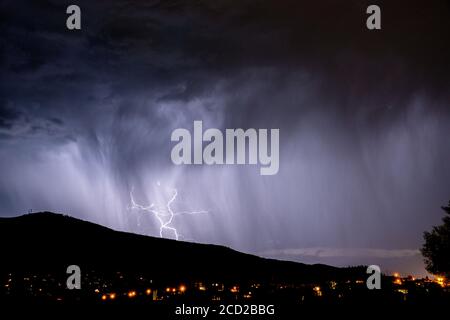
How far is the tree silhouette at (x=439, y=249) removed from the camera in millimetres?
35344

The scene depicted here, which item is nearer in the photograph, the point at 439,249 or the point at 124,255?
the point at 439,249

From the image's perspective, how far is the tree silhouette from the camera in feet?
116

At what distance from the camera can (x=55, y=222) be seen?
95.4 meters

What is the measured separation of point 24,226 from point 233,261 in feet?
152

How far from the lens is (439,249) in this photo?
35.9 meters

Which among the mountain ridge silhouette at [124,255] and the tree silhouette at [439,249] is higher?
the tree silhouette at [439,249]

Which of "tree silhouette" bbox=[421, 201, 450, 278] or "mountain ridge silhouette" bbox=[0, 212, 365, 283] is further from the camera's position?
"mountain ridge silhouette" bbox=[0, 212, 365, 283]

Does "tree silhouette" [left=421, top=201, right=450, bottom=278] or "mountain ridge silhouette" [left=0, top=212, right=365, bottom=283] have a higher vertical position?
"tree silhouette" [left=421, top=201, right=450, bottom=278]

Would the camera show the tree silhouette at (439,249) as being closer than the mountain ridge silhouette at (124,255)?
Yes

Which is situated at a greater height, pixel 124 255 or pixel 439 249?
pixel 439 249
